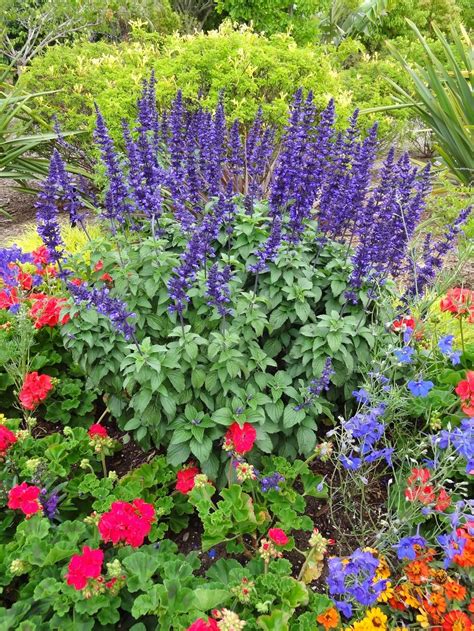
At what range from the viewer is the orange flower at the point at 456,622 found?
175cm

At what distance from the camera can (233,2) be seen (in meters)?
10.0

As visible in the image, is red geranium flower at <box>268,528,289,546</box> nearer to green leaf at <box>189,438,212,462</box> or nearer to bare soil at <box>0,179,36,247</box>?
green leaf at <box>189,438,212,462</box>

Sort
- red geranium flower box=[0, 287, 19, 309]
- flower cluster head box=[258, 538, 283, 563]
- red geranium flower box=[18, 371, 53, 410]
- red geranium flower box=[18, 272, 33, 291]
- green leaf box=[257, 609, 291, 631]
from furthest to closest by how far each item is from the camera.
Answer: red geranium flower box=[18, 272, 33, 291], red geranium flower box=[0, 287, 19, 309], red geranium flower box=[18, 371, 53, 410], flower cluster head box=[258, 538, 283, 563], green leaf box=[257, 609, 291, 631]

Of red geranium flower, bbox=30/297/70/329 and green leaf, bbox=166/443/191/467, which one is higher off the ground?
red geranium flower, bbox=30/297/70/329

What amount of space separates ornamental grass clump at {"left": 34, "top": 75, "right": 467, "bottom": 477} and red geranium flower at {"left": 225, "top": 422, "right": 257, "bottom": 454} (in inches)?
1.9

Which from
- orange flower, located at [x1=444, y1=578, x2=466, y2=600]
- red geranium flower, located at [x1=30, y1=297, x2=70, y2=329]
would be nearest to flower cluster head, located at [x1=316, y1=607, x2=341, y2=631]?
orange flower, located at [x1=444, y1=578, x2=466, y2=600]

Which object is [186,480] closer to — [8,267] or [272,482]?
[272,482]

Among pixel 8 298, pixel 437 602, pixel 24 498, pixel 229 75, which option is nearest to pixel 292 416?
pixel 437 602

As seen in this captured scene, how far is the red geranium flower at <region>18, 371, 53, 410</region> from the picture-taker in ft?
8.09

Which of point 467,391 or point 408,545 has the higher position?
point 467,391

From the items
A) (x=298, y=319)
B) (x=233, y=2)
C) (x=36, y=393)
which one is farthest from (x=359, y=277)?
(x=233, y=2)

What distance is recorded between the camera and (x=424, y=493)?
185cm

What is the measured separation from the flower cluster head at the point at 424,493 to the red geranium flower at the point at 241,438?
63cm

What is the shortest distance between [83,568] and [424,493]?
1.25 metres
